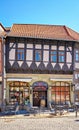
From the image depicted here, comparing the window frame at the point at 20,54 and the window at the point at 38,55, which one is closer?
the window frame at the point at 20,54

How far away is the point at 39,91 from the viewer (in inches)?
1128

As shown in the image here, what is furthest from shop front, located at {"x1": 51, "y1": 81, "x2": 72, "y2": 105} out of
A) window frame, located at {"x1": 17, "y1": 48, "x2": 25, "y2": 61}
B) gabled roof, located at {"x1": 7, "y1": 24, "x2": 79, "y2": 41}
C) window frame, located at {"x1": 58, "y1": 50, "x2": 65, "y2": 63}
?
gabled roof, located at {"x1": 7, "y1": 24, "x2": 79, "y2": 41}

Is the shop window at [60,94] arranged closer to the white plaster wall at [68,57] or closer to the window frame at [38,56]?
the white plaster wall at [68,57]

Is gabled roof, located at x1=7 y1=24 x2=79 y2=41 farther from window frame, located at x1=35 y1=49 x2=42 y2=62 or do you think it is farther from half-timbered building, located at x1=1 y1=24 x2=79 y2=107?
window frame, located at x1=35 y1=49 x2=42 y2=62

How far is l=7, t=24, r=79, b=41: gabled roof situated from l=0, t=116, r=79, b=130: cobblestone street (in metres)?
9.74

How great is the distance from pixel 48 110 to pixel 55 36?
821cm

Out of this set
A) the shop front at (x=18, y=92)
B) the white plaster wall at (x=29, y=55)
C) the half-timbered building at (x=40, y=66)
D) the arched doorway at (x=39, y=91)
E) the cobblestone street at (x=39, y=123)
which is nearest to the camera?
the cobblestone street at (x=39, y=123)

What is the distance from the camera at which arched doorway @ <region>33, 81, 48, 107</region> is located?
28.3 meters

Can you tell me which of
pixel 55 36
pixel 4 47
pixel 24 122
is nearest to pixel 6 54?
pixel 4 47

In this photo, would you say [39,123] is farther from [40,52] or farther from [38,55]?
[40,52]

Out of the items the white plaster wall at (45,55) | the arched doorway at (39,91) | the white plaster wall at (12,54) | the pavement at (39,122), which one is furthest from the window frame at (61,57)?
the pavement at (39,122)

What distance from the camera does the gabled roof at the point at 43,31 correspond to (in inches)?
1101

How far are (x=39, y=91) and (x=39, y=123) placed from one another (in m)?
9.37

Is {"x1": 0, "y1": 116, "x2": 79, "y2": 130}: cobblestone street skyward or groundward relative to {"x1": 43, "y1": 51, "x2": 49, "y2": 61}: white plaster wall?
groundward
